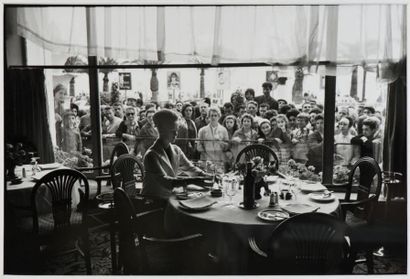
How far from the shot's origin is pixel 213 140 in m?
3.57

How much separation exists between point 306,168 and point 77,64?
7.88 feet

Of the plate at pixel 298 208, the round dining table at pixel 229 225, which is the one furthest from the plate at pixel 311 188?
the plate at pixel 298 208

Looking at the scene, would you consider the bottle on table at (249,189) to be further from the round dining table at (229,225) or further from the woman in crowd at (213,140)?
the woman in crowd at (213,140)

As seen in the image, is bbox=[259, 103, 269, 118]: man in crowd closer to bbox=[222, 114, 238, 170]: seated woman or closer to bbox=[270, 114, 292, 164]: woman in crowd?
bbox=[270, 114, 292, 164]: woman in crowd

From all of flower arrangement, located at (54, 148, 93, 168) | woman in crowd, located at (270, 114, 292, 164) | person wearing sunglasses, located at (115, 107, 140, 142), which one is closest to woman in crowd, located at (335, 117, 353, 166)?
woman in crowd, located at (270, 114, 292, 164)

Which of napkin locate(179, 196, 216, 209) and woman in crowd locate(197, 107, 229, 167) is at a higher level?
woman in crowd locate(197, 107, 229, 167)

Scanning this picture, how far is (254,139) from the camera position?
3.53 metres

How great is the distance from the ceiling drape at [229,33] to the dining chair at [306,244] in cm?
162

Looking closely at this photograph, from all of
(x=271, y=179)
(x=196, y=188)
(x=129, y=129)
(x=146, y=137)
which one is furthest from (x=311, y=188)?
(x=129, y=129)

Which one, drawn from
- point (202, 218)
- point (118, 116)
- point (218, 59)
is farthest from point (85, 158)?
point (202, 218)

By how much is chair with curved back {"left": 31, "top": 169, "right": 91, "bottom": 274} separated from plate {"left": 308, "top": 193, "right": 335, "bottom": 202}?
1472 millimetres

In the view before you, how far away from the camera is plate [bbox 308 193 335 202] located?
220 cm

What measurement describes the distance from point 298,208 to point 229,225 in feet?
1.59

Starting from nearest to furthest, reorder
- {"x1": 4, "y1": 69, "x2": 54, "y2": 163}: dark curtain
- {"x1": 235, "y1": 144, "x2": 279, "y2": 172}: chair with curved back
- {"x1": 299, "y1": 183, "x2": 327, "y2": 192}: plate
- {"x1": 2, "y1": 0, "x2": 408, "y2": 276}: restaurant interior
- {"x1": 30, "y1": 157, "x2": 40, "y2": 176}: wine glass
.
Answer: {"x1": 2, "y1": 0, "x2": 408, "y2": 276}: restaurant interior, {"x1": 299, "y1": 183, "x2": 327, "y2": 192}: plate, {"x1": 30, "y1": 157, "x2": 40, "y2": 176}: wine glass, {"x1": 235, "y1": 144, "x2": 279, "y2": 172}: chair with curved back, {"x1": 4, "y1": 69, "x2": 54, "y2": 163}: dark curtain
